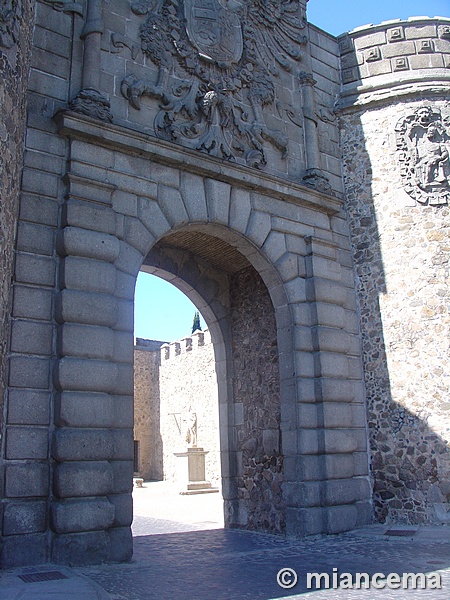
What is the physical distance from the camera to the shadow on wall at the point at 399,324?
8.02 metres

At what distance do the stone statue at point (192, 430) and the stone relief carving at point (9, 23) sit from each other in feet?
48.2

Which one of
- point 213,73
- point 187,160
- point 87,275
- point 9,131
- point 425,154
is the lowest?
point 87,275

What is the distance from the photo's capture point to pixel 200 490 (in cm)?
1568

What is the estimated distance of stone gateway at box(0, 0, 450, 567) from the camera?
18.9 ft

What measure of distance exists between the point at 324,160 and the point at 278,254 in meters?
2.16

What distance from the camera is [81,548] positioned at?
5531 millimetres

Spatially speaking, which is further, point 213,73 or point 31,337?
point 213,73

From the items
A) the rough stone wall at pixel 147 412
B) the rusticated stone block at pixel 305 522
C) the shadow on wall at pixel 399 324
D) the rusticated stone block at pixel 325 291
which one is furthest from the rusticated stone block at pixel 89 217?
the rough stone wall at pixel 147 412

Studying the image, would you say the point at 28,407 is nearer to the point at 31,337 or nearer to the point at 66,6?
the point at 31,337

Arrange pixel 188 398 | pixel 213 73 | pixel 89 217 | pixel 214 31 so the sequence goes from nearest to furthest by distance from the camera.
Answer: pixel 89 217, pixel 213 73, pixel 214 31, pixel 188 398

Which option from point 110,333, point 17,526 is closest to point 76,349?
point 110,333

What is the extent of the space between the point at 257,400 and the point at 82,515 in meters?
3.88

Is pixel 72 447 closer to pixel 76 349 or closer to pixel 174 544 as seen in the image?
pixel 76 349

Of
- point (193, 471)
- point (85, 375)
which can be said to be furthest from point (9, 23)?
point (193, 471)
